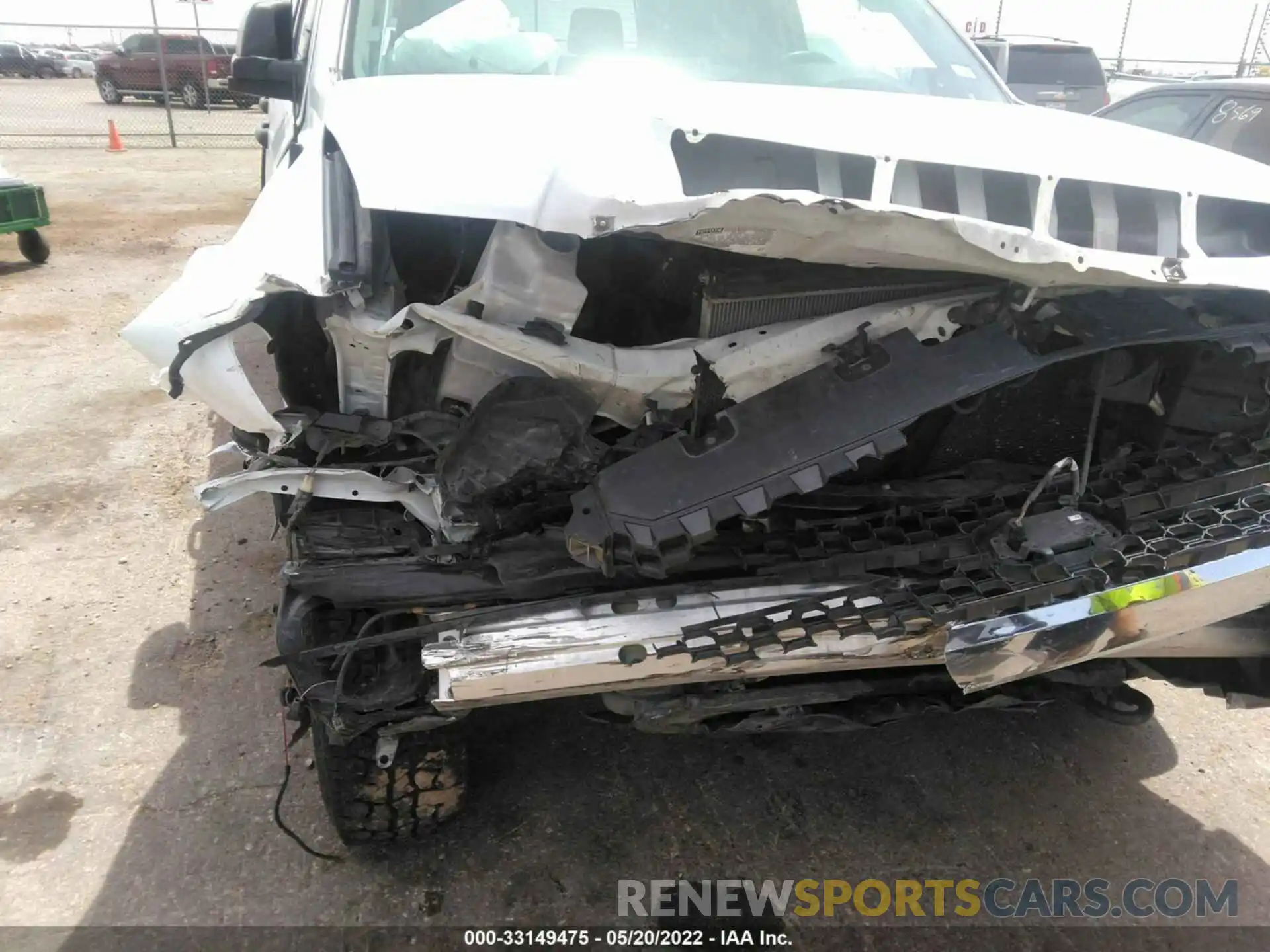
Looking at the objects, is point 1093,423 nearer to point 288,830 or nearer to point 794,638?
point 794,638

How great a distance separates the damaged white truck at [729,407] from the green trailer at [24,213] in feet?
21.7

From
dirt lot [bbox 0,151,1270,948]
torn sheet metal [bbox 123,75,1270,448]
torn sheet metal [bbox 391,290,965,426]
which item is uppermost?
torn sheet metal [bbox 123,75,1270,448]

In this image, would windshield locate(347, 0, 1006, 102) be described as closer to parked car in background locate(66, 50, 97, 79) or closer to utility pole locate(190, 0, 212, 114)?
utility pole locate(190, 0, 212, 114)

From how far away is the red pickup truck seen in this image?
1953cm

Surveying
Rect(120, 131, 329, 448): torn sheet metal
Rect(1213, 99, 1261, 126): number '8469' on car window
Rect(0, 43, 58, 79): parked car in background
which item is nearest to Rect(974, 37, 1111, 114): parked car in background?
Rect(1213, 99, 1261, 126): number '8469' on car window

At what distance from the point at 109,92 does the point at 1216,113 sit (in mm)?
23390

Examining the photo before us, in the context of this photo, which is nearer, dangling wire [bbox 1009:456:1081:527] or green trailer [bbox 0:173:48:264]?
dangling wire [bbox 1009:456:1081:527]

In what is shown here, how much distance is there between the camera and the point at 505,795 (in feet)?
8.24

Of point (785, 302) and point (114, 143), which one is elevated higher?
point (785, 302)

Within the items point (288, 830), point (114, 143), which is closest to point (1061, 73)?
point (288, 830)

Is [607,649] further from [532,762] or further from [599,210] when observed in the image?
[532,762]

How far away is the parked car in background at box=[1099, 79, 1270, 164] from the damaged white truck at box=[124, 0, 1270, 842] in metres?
3.71

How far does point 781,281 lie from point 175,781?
2.13 m

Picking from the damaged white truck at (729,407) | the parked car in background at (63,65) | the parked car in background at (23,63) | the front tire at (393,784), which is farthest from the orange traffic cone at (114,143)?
the parked car in background at (63,65)
